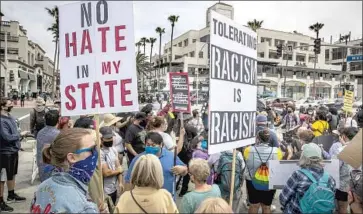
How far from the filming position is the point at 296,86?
71.4 meters

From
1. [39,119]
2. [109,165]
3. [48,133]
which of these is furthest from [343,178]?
[39,119]

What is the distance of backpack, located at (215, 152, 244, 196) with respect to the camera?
16.2ft

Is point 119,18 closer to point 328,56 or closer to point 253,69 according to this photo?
point 253,69

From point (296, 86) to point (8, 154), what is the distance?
71.5 metres

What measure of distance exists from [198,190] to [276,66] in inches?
2782

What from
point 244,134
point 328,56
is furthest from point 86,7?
point 328,56

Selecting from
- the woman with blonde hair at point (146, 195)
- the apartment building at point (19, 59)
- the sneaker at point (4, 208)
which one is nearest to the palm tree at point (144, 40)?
the apartment building at point (19, 59)

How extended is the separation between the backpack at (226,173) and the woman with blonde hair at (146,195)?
2333mm

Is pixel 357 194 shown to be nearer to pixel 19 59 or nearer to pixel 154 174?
pixel 154 174

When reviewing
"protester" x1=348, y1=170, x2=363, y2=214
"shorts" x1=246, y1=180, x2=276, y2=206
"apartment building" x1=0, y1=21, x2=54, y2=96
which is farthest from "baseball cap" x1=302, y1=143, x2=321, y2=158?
"apartment building" x1=0, y1=21, x2=54, y2=96

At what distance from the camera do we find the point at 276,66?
7056 centimetres

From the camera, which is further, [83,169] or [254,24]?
[254,24]

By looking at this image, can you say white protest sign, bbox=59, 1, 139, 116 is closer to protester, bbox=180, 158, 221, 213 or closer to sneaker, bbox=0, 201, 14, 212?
protester, bbox=180, 158, 221, 213

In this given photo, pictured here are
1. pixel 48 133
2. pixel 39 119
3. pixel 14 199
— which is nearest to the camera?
pixel 48 133
